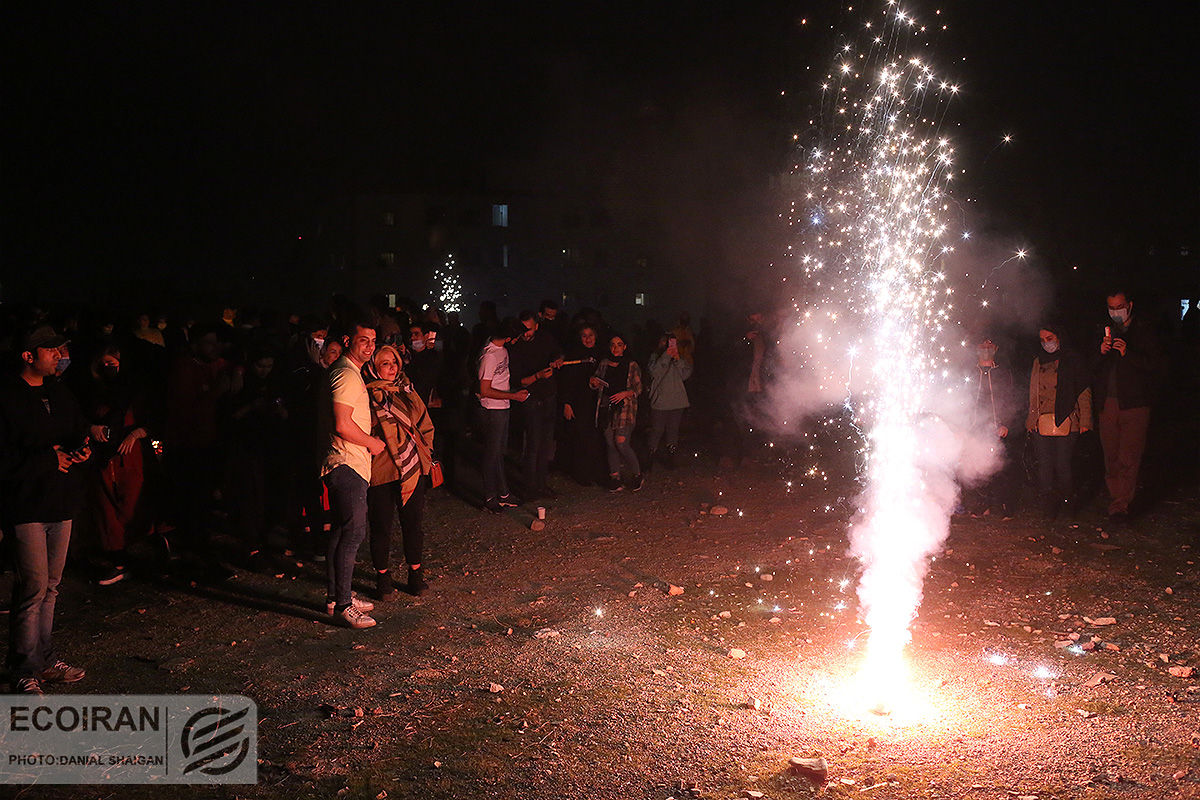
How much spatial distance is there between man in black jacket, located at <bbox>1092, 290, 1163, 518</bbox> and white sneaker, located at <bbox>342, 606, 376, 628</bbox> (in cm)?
732

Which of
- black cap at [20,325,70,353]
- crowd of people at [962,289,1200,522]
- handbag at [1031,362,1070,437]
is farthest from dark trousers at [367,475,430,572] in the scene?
handbag at [1031,362,1070,437]

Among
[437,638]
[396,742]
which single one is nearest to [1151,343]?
[437,638]

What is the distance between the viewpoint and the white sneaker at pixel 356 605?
6109 millimetres

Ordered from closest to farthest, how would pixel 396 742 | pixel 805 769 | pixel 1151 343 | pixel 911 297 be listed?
pixel 805 769, pixel 396 742, pixel 1151 343, pixel 911 297

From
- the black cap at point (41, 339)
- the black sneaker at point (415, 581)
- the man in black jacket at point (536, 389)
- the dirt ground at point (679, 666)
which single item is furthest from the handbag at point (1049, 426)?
the black cap at point (41, 339)

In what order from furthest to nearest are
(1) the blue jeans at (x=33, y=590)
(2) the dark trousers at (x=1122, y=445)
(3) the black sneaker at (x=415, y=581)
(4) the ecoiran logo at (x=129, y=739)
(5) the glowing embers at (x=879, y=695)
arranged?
(2) the dark trousers at (x=1122, y=445) → (3) the black sneaker at (x=415, y=581) → (1) the blue jeans at (x=33, y=590) → (5) the glowing embers at (x=879, y=695) → (4) the ecoiran logo at (x=129, y=739)

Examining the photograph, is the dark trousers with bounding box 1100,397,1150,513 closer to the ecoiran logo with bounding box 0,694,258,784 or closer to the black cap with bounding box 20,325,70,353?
the ecoiran logo with bounding box 0,694,258,784

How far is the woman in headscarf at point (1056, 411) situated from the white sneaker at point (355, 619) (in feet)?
22.3

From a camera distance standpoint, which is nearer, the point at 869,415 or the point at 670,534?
the point at 670,534

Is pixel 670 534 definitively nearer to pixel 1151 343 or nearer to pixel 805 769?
pixel 805 769

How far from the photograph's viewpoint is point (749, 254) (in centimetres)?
2312

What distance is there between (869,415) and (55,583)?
12.1 m

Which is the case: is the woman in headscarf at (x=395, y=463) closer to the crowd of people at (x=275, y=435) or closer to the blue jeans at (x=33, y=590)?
the crowd of people at (x=275, y=435)

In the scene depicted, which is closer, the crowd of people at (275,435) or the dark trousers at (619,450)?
the crowd of people at (275,435)
